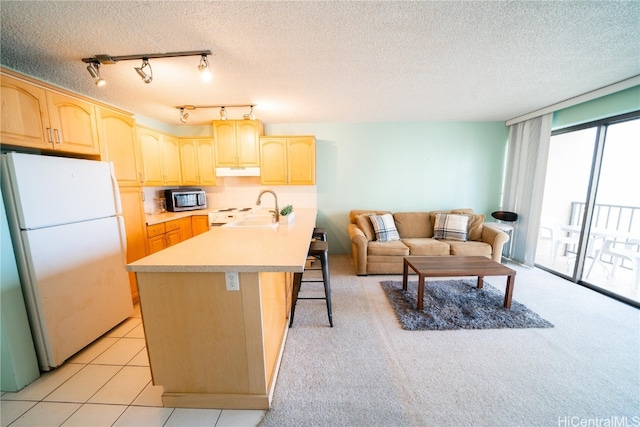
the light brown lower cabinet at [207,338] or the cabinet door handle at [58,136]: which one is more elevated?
the cabinet door handle at [58,136]

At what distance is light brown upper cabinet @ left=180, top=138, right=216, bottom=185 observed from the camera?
3521mm

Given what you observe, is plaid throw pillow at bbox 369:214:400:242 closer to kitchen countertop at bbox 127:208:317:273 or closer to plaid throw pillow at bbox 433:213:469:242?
plaid throw pillow at bbox 433:213:469:242

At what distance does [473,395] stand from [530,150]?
11.8 feet

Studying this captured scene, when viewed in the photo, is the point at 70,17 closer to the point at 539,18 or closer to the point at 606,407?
the point at 539,18

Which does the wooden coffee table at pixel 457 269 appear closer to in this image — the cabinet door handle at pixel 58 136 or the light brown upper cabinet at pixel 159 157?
the cabinet door handle at pixel 58 136

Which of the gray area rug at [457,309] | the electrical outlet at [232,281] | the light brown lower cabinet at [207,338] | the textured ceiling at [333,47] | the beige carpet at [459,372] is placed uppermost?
the textured ceiling at [333,47]

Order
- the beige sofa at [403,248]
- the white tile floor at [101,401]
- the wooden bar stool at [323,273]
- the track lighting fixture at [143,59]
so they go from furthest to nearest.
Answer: the beige sofa at [403,248], the wooden bar stool at [323,273], the track lighting fixture at [143,59], the white tile floor at [101,401]

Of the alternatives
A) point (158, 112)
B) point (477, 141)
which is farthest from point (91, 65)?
point (477, 141)

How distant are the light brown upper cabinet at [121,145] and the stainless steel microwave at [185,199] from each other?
885 mm

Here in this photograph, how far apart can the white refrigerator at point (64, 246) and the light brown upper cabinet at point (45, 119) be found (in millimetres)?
232

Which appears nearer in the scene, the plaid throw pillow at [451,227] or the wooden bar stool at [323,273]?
the wooden bar stool at [323,273]

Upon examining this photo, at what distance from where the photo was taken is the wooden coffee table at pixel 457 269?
2.19 metres

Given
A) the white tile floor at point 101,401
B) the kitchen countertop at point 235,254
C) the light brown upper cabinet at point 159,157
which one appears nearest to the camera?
the kitchen countertop at point 235,254

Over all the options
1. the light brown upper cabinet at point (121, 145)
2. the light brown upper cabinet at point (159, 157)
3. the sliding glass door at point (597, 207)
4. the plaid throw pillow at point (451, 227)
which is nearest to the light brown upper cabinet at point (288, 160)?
the light brown upper cabinet at point (159, 157)
